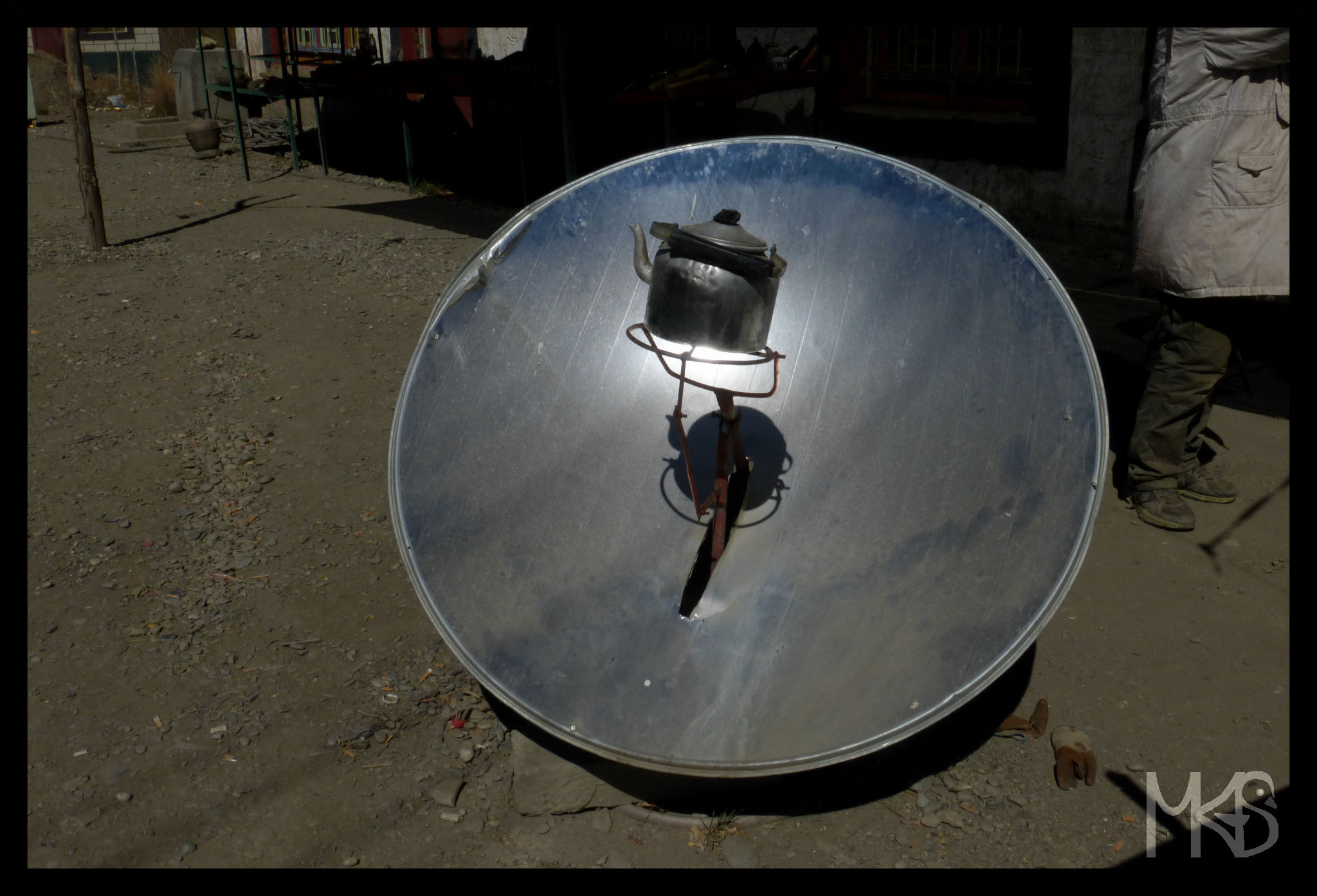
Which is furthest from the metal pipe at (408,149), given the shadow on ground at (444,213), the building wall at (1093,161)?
the building wall at (1093,161)

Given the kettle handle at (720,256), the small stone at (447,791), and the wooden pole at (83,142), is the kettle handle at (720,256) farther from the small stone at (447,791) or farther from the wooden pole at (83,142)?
the wooden pole at (83,142)

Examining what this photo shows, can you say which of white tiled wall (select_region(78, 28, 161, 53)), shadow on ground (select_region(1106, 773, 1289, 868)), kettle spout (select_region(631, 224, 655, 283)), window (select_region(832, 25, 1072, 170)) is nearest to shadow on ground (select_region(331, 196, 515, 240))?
window (select_region(832, 25, 1072, 170))

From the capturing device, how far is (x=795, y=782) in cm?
267

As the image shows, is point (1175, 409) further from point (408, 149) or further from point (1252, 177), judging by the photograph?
point (408, 149)

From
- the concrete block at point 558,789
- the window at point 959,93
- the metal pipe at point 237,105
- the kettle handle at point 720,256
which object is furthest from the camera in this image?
the metal pipe at point 237,105

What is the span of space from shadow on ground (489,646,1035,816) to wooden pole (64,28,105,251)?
652 cm

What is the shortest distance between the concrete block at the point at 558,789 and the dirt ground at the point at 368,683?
0.03m

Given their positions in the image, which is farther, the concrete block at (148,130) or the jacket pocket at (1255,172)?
the concrete block at (148,130)

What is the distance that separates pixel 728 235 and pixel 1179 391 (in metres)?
2.34

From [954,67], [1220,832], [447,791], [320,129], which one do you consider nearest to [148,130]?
[320,129]

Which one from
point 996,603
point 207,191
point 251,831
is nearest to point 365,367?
point 251,831

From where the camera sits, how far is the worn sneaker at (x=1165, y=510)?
12.1ft

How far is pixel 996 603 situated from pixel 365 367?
3881 mm
